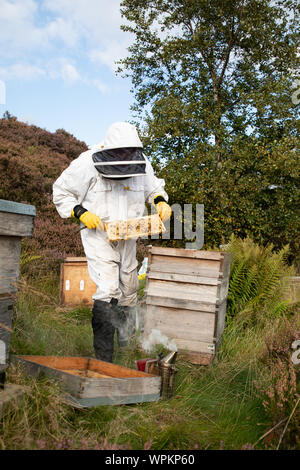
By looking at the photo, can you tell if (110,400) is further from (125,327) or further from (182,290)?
(182,290)

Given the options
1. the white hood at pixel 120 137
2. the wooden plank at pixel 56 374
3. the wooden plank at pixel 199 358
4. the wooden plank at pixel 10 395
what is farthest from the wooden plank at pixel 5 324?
the wooden plank at pixel 199 358

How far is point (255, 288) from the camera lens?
197 inches

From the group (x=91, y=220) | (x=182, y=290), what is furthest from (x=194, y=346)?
(x=91, y=220)

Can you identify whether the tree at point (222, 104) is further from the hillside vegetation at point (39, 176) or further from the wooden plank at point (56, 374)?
the wooden plank at point (56, 374)

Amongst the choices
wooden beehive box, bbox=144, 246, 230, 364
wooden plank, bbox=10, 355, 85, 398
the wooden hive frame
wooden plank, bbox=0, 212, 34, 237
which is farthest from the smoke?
wooden plank, bbox=0, 212, 34, 237

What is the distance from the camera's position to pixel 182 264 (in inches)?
155

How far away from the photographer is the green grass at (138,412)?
2.11 meters

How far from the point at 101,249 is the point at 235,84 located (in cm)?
847

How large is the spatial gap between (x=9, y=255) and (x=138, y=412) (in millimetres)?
1190

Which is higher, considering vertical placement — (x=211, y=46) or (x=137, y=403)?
(x=211, y=46)
